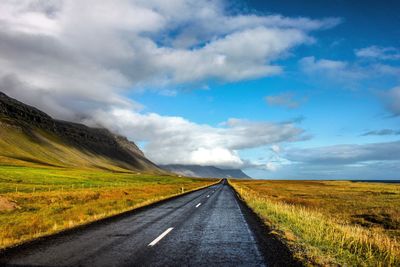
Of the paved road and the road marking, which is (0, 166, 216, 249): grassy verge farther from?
the road marking

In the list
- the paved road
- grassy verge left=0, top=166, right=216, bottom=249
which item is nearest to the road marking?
the paved road

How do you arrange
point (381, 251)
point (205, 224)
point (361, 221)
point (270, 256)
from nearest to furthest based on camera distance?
point (270, 256)
point (381, 251)
point (205, 224)
point (361, 221)

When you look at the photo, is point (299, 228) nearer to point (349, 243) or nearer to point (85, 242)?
point (349, 243)

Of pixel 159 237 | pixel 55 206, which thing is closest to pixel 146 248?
pixel 159 237

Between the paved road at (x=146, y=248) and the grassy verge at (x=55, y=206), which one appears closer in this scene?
the paved road at (x=146, y=248)

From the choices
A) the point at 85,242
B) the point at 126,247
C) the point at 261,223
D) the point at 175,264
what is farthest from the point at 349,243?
the point at 85,242

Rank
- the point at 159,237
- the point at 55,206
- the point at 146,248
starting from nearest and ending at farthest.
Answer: the point at 146,248 → the point at 159,237 → the point at 55,206

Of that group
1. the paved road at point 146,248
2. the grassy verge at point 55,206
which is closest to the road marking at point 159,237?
the paved road at point 146,248

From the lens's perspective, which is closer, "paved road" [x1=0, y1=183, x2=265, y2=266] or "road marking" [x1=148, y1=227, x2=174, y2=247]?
"paved road" [x1=0, y1=183, x2=265, y2=266]

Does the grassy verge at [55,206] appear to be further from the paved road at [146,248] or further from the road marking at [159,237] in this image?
the road marking at [159,237]

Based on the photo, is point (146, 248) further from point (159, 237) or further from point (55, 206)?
point (55, 206)

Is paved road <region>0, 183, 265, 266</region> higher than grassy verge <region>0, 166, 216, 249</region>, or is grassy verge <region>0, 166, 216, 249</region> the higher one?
paved road <region>0, 183, 265, 266</region>

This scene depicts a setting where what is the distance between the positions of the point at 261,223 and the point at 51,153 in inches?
7967

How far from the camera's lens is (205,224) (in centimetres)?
1487
